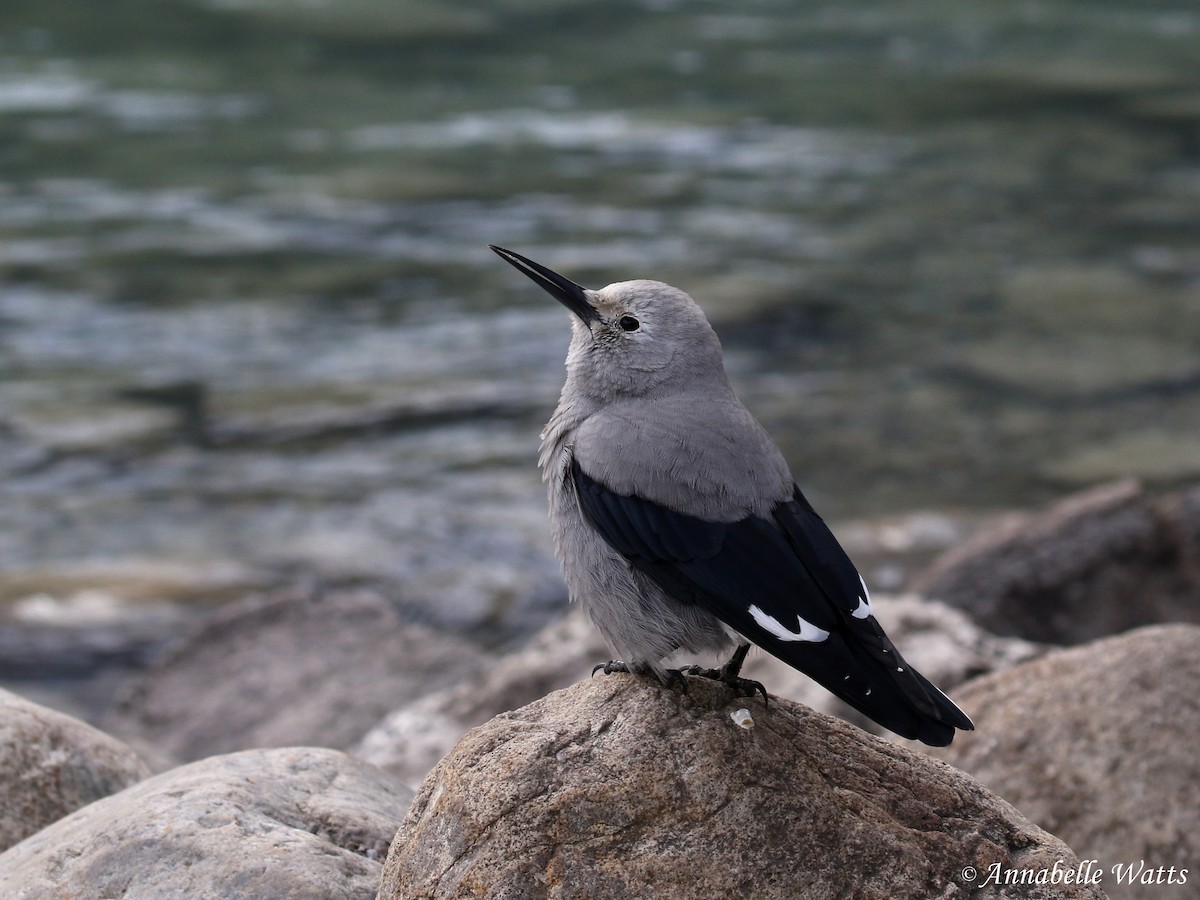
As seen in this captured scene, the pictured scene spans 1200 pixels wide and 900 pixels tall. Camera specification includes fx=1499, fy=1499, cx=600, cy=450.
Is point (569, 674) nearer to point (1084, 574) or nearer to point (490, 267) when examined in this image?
point (1084, 574)

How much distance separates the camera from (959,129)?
61.2ft

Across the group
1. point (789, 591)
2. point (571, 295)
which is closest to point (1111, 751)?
point (789, 591)

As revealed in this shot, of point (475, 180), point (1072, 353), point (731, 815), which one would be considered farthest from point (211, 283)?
point (731, 815)

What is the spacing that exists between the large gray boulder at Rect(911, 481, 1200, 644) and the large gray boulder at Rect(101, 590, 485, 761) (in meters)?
2.31

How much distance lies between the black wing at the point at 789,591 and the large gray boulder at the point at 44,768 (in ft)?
5.46

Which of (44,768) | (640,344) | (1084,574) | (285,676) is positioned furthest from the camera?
(285,676)

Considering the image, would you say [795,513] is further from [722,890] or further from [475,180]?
[475,180]

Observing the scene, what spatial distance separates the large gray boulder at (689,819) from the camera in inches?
121

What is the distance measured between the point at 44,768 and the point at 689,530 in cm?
194

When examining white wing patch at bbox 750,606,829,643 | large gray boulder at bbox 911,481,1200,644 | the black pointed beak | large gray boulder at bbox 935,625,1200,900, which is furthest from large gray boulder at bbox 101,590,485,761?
white wing patch at bbox 750,606,829,643

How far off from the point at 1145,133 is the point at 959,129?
224 cm

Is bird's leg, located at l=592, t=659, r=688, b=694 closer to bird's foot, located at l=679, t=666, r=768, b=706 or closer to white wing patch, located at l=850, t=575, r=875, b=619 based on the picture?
bird's foot, located at l=679, t=666, r=768, b=706

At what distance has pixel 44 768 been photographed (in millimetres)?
4047

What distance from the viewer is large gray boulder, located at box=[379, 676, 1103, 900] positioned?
307 centimetres
